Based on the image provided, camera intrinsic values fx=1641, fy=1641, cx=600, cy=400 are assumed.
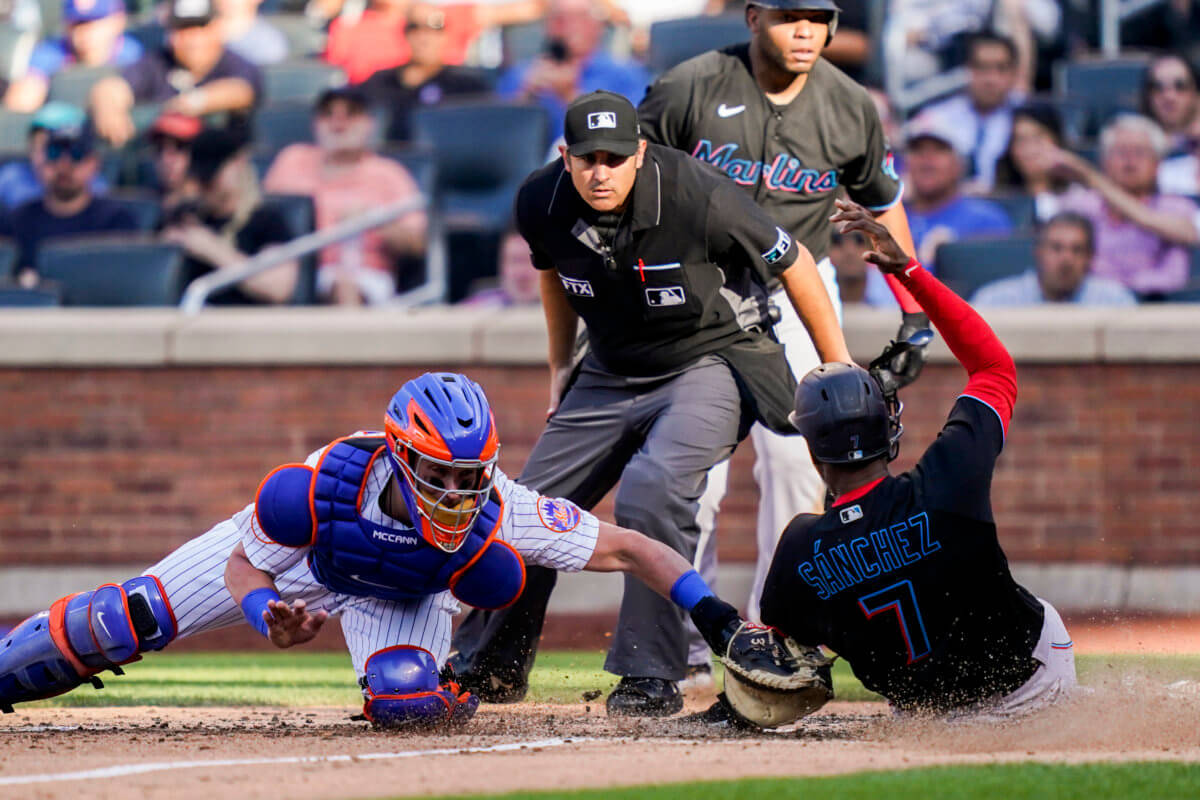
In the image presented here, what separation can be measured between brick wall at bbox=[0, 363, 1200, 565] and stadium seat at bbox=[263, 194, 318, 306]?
1058mm

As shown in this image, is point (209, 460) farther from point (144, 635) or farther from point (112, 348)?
point (144, 635)

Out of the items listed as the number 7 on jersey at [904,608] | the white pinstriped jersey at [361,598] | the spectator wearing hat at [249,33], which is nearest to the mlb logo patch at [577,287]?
the white pinstriped jersey at [361,598]

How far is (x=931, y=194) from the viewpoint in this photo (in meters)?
10.4

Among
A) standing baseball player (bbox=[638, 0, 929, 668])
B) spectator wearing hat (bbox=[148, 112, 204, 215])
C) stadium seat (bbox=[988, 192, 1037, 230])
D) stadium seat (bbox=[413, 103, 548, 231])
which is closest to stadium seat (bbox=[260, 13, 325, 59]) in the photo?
spectator wearing hat (bbox=[148, 112, 204, 215])

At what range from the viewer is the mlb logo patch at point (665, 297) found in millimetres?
5590

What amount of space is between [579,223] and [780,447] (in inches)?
54.5

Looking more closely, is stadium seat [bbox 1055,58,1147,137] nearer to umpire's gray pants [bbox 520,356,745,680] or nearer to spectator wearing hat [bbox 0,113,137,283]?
umpire's gray pants [bbox 520,356,745,680]

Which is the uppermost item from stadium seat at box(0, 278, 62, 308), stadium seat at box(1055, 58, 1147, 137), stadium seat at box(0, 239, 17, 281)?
stadium seat at box(1055, 58, 1147, 137)

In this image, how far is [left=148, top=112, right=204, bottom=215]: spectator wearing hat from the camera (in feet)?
38.1

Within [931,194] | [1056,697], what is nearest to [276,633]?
[1056,697]

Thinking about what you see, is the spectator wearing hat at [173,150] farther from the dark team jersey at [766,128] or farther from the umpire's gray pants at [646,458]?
the umpire's gray pants at [646,458]

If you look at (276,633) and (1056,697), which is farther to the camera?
(1056,697)

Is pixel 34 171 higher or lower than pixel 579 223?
lower

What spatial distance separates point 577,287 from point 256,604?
1620 mm
